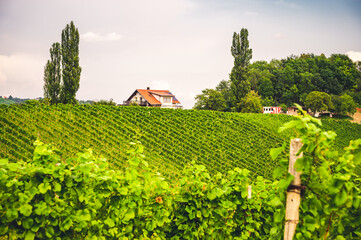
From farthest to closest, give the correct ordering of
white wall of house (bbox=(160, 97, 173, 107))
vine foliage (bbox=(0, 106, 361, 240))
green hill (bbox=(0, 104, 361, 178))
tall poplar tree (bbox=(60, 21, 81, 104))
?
white wall of house (bbox=(160, 97, 173, 107)), tall poplar tree (bbox=(60, 21, 81, 104)), green hill (bbox=(0, 104, 361, 178)), vine foliage (bbox=(0, 106, 361, 240))

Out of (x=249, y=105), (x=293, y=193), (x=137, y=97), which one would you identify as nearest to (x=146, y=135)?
(x=293, y=193)

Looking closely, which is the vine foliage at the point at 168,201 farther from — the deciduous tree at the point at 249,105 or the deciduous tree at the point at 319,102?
the deciduous tree at the point at 319,102

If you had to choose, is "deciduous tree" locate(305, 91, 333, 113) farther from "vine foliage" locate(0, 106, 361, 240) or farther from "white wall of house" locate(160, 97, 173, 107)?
"vine foliage" locate(0, 106, 361, 240)

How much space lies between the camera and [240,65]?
47250mm

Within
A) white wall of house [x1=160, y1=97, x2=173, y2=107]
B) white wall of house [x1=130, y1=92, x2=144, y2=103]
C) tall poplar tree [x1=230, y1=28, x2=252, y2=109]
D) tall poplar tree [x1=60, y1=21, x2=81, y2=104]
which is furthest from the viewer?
white wall of house [x1=160, y1=97, x2=173, y2=107]

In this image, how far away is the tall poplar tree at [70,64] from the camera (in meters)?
34.8

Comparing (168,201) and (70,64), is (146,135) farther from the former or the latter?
(70,64)

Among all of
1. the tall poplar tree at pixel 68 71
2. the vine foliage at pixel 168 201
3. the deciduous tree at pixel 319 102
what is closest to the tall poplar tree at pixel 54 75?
the tall poplar tree at pixel 68 71

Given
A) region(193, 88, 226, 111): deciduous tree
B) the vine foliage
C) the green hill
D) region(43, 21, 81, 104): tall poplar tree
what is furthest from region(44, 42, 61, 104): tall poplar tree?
the vine foliage

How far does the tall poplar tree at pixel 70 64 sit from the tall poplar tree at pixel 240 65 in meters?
24.3

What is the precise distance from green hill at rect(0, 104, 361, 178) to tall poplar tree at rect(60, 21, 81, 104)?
15330 mm

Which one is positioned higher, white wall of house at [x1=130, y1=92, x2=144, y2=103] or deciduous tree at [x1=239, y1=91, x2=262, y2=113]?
white wall of house at [x1=130, y1=92, x2=144, y2=103]

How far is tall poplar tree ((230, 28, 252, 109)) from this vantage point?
46.9 m

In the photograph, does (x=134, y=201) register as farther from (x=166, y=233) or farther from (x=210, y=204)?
(x=210, y=204)
